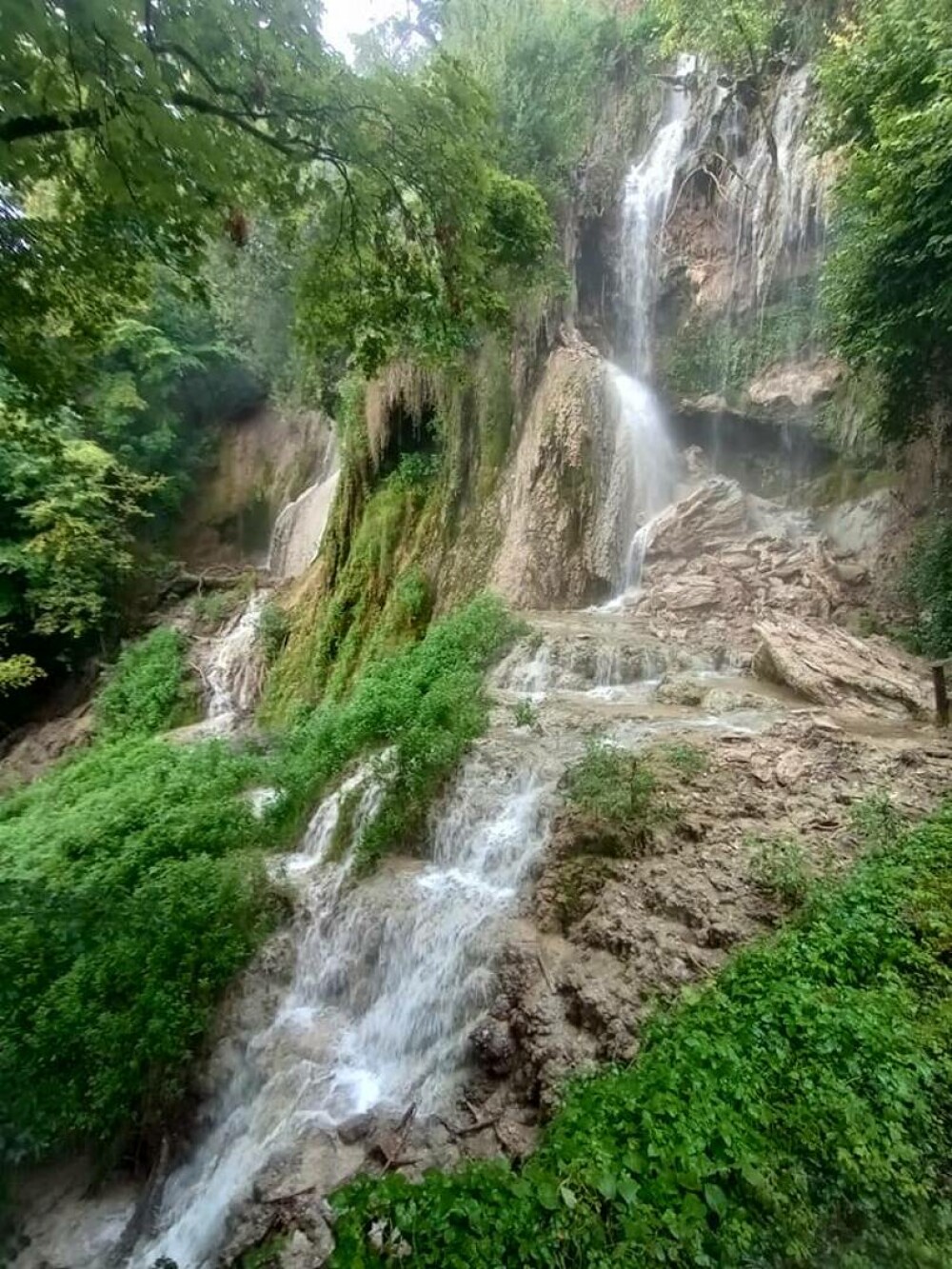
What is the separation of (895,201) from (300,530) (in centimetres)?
1400

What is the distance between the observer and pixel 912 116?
5.98 meters

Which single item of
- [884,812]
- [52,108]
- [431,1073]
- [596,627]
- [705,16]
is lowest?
[431,1073]

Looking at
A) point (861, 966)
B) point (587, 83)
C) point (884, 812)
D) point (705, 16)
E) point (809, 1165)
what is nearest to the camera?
point (809, 1165)

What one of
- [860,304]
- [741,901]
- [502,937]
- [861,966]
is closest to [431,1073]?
[502,937]

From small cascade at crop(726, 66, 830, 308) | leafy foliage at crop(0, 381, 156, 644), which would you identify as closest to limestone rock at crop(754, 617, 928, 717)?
small cascade at crop(726, 66, 830, 308)

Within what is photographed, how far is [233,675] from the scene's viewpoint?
13.4 meters

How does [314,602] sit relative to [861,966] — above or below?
above

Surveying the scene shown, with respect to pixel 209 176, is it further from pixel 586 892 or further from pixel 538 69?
pixel 538 69

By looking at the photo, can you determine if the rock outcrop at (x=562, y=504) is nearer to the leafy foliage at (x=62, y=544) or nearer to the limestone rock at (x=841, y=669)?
the limestone rock at (x=841, y=669)

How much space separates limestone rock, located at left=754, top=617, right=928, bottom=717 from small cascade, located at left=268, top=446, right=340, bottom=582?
11759mm

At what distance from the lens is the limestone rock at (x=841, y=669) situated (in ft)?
22.9

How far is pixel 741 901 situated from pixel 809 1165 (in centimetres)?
162

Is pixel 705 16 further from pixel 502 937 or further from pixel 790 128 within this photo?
pixel 502 937

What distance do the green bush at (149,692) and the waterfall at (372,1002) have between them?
26.8 ft
